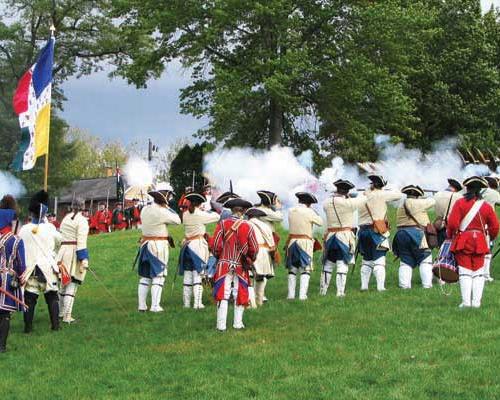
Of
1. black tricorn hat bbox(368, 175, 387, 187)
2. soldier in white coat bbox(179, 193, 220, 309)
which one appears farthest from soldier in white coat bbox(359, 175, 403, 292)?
soldier in white coat bbox(179, 193, 220, 309)

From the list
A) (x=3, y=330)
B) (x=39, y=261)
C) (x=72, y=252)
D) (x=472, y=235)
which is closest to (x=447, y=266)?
(x=472, y=235)

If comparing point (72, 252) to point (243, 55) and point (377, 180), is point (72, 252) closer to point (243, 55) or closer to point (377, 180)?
point (377, 180)

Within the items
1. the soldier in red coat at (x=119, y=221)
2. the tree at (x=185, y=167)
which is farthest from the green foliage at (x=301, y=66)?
the soldier in red coat at (x=119, y=221)

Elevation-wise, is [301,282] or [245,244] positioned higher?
[245,244]

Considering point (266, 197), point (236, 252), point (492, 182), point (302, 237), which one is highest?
point (492, 182)

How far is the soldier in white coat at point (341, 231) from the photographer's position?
1407 centimetres

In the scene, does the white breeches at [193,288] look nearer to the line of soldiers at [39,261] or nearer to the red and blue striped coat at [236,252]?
the line of soldiers at [39,261]

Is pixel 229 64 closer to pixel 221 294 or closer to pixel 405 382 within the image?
pixel 221 294

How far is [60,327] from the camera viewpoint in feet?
41.4

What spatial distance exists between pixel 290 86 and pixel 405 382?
26.5 metres

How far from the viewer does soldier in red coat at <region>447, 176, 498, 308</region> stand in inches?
452

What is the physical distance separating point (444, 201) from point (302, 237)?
9.88 feet

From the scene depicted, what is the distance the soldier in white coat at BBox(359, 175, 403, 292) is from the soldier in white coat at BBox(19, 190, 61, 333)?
5.64 metres

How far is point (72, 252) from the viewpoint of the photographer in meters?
13.0
